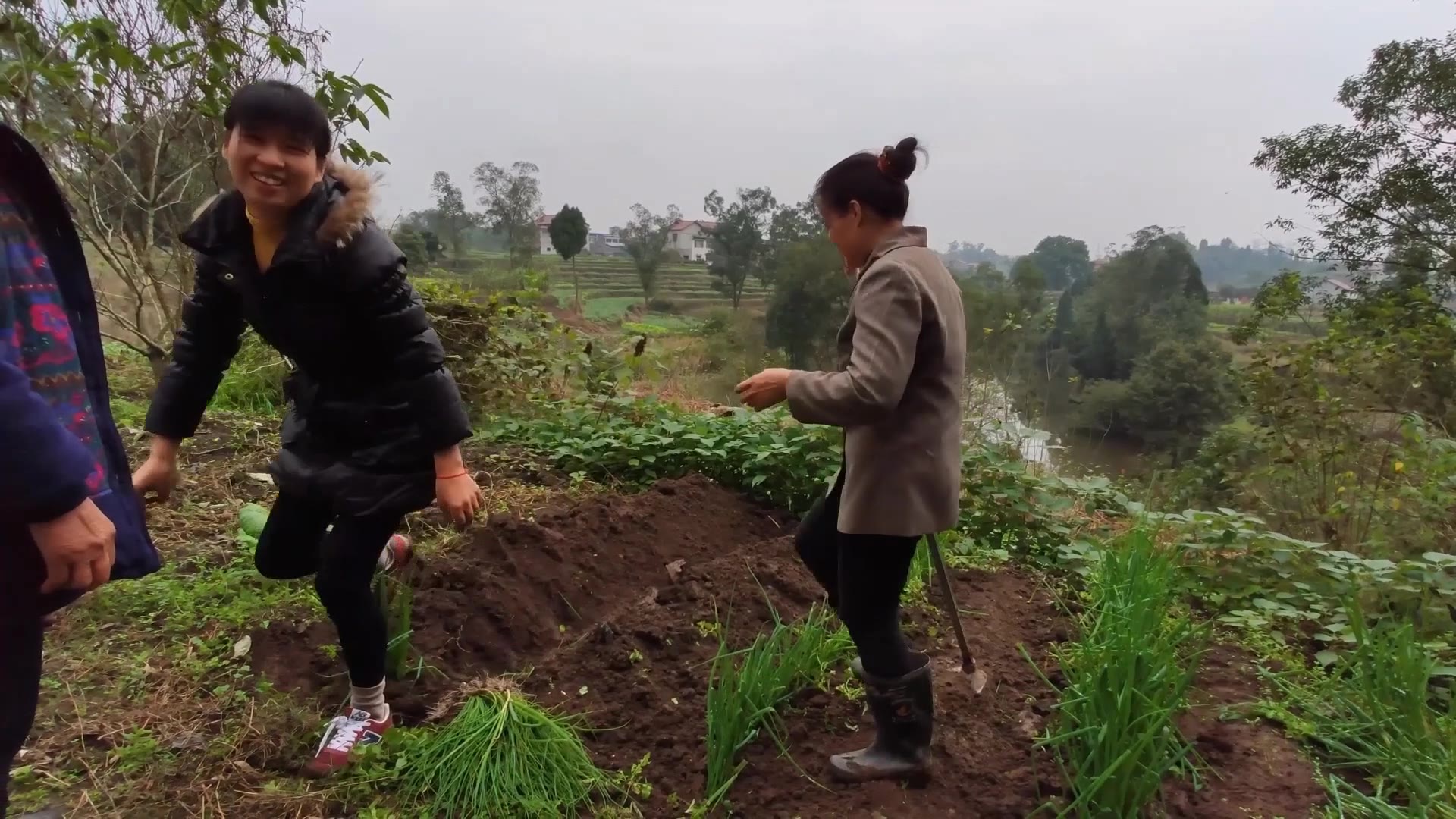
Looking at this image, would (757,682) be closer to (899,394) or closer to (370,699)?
(899,394)

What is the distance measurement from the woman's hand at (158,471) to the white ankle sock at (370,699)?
0.65m

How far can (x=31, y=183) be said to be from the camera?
57.2 inches

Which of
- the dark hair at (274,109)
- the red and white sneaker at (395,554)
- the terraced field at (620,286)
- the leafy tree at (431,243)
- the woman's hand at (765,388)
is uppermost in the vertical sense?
the dark hair at (274,109)

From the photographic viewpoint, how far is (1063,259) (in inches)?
338

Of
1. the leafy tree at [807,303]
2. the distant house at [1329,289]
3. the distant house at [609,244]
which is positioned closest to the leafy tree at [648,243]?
the distant house at [609,244]

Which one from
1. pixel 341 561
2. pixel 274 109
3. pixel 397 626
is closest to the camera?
pixel 274 109

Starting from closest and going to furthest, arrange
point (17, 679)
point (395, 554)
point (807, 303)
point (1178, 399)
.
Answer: point (17, 679), point (395, 554), point (807, 303), point (1178, 399)

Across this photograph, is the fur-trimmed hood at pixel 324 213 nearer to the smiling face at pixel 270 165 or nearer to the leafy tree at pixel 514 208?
the smiling face at pixel 270 165

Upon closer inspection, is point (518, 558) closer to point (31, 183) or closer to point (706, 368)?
point (31, 183)

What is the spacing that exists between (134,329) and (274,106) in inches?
191

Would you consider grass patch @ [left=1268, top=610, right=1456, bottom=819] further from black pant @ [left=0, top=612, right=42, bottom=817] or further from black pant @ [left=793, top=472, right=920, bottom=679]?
black pant @ [left=0, top=612, right=42, bottom=817]

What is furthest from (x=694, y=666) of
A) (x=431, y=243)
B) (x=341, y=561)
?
(x=431, y=243)

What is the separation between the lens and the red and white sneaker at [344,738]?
199cm

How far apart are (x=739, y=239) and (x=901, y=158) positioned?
22.4 feet
